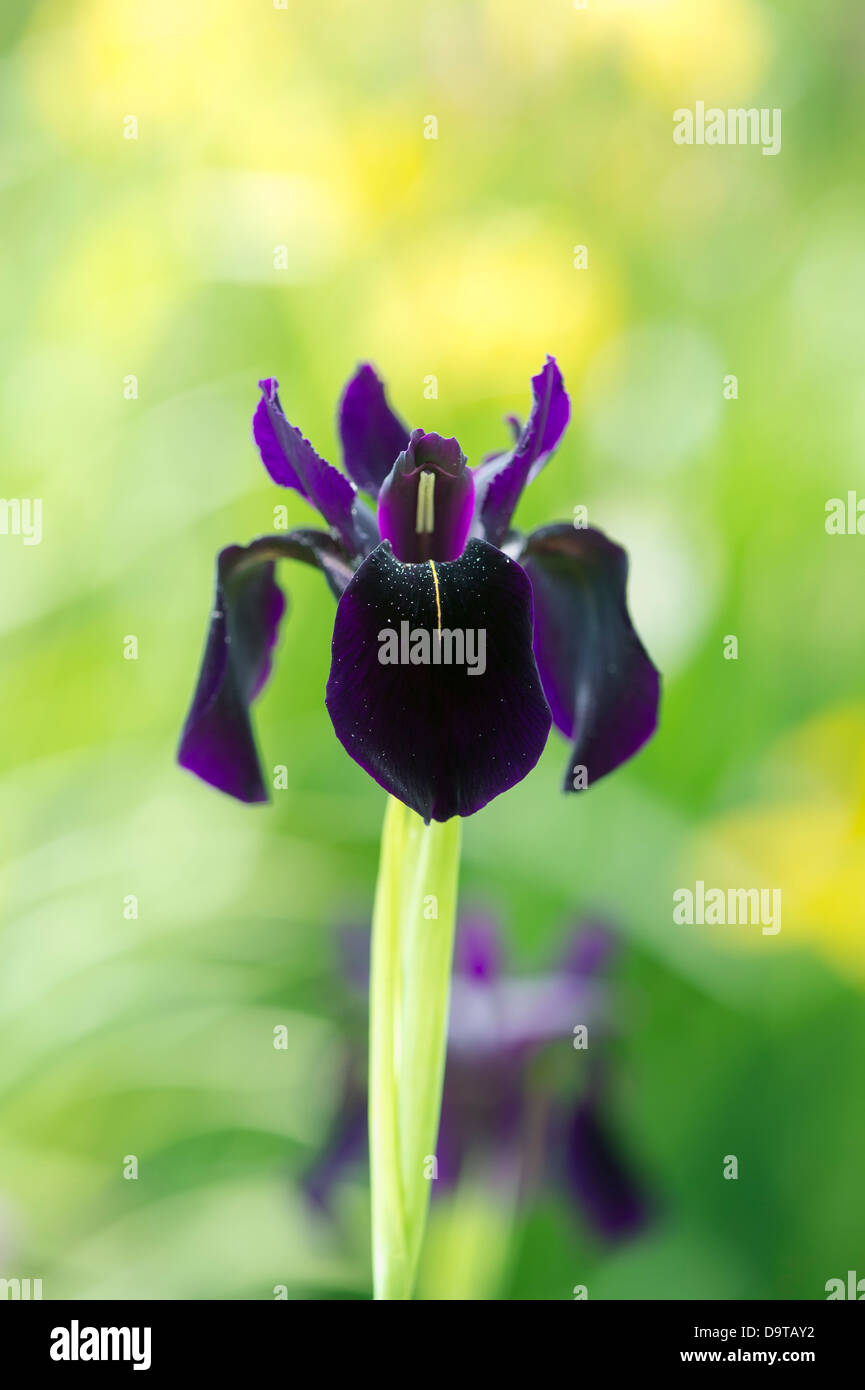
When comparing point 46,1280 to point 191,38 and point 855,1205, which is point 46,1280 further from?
point 191,38

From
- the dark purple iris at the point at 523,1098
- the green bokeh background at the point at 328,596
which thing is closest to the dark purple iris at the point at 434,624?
the dark purple iris at the point at 523,1098

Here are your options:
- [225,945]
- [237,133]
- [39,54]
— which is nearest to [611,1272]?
[225,945]

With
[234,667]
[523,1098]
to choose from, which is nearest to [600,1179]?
[523,1098]

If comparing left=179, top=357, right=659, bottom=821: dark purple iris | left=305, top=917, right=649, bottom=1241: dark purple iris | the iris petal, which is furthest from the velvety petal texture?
the iris petal

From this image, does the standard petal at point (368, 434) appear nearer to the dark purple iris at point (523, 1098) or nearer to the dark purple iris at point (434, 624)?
the dark purple iris at point (434, 624)

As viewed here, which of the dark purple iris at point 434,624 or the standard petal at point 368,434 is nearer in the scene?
the dark purple iris at point 434,624
